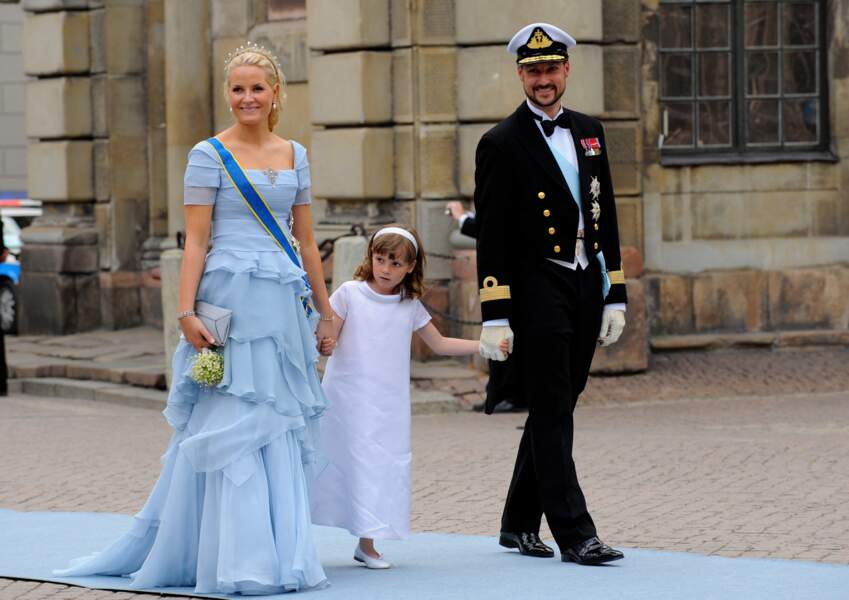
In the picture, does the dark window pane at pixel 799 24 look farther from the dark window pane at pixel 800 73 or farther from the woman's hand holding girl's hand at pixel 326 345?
the woman's hand holding girl's hand at pixel 326 345

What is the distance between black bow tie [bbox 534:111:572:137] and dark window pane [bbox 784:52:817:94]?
8281 mm

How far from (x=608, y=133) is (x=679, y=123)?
A: 107 cm

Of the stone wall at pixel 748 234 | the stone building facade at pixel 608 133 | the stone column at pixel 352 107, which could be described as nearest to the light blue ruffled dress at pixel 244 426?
the stone building facade at pixel 608 133

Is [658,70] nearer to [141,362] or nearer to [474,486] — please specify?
[141,362]

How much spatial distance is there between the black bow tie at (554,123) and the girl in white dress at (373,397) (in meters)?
0.64

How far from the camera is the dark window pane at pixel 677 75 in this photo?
15047mm

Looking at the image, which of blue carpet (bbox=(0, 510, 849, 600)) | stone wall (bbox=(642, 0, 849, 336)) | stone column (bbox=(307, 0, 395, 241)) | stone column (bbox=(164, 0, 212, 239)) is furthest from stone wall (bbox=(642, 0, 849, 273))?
blue carpet (bbox=(0, 510, 849, 600))

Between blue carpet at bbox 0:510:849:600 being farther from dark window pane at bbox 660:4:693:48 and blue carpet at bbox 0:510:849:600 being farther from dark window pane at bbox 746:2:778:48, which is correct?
dark window pane at bbox 746:2:778:48

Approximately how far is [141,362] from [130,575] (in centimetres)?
841

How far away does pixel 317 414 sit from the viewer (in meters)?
7.17

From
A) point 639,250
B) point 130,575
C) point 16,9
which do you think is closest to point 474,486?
point 130,575

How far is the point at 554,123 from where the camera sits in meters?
7.42

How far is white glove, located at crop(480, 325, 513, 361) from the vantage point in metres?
7.21

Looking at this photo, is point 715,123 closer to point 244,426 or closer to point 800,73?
point 800,73
